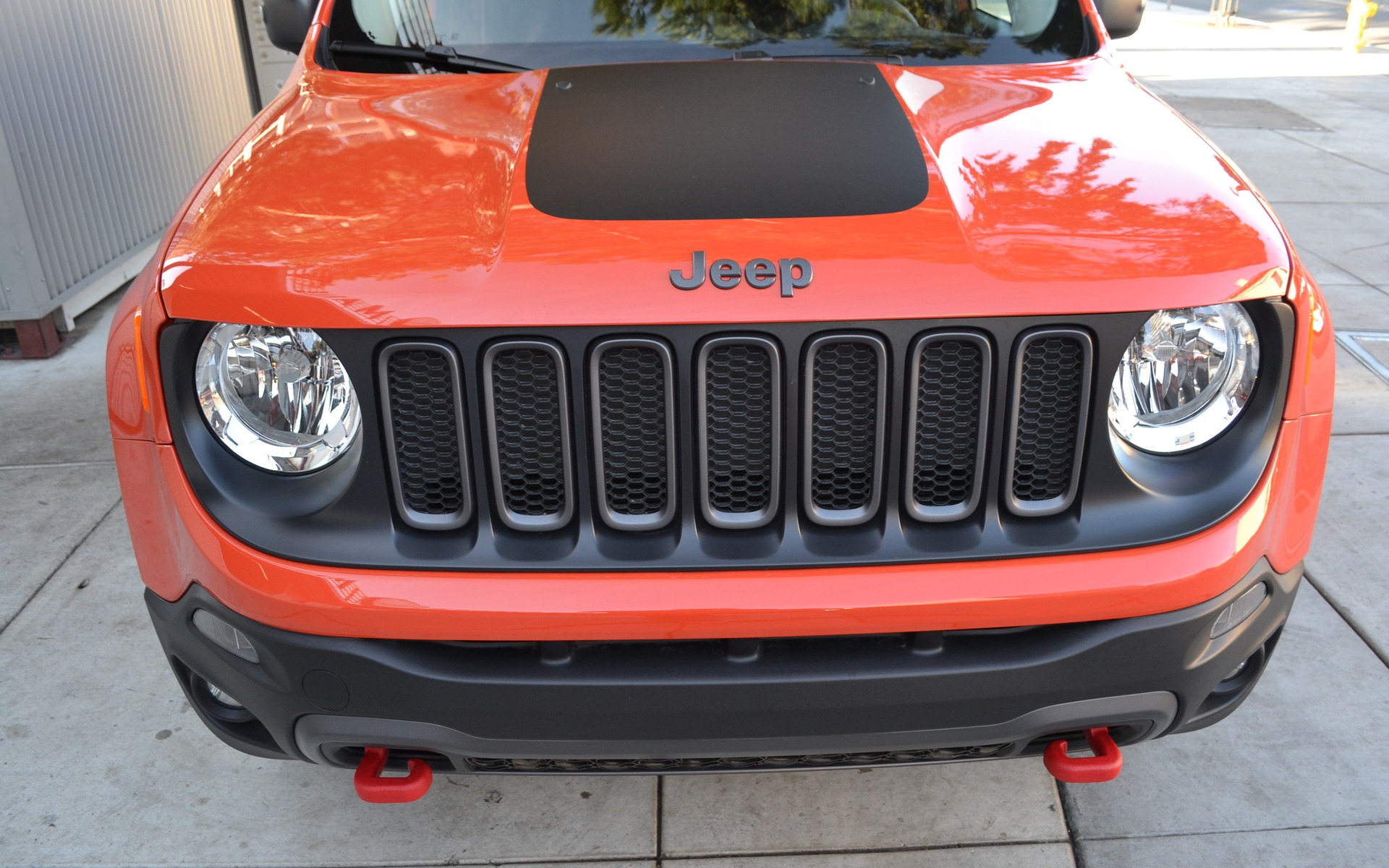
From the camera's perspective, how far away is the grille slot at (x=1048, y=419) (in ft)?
5.37

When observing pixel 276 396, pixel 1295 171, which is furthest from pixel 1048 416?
pixel 1295 171

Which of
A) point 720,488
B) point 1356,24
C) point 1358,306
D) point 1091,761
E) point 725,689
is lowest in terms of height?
point 1356,24

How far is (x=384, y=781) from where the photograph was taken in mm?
1850

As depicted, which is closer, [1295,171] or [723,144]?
[723,144]

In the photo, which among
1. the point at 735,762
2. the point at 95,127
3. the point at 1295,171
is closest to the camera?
the point at 735,762

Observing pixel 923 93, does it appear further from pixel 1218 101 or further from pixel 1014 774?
pixel 1218 101

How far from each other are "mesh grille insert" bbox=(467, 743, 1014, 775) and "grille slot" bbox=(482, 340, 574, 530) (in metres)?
0.43

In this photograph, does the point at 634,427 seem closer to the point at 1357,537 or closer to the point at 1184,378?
the point at 1184,378

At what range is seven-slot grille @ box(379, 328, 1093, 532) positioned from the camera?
162cm

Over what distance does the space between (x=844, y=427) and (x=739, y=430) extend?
0.16 m

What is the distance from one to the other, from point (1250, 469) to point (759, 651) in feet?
2.71

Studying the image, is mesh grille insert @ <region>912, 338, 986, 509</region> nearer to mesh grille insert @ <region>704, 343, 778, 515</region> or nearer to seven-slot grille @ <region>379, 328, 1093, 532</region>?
seven-slot grille @ <region>379, 328, 1093, 532</region>

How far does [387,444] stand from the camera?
1654mm

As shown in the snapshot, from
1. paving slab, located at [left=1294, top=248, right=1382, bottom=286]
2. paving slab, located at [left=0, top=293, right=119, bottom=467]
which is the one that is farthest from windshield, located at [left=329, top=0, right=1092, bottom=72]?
paving slab, located at [left=1294, top=248, right=1382, bottom=286]
